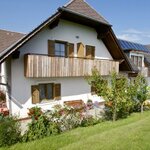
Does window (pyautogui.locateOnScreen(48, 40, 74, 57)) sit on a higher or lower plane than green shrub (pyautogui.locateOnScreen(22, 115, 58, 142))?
higher

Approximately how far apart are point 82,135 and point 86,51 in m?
10.3

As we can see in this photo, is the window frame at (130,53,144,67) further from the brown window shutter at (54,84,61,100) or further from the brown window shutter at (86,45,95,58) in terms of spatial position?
the brown window shutter at (54,84,61,100)

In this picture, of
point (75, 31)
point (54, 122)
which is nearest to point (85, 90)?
point (75, 31)

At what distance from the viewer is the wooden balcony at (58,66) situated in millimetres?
13492

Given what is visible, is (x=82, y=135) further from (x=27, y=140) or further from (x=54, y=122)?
(x=27, y=140)

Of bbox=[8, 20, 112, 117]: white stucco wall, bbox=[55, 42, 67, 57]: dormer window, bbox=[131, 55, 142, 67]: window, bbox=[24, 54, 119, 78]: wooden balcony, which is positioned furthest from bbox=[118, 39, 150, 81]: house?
bbox=[55, 42, 67, 57]: dormer window

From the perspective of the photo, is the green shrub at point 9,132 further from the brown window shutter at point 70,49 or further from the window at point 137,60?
the window at point 137,60

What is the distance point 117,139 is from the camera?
328 inches

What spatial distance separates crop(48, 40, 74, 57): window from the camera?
51.4 ft

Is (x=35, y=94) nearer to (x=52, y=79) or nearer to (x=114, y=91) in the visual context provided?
(x=52, y=79)

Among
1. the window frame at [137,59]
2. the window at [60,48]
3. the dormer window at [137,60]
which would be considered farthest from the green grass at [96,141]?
the dormer window at [137,60]

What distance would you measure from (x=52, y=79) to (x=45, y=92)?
104 centimetres

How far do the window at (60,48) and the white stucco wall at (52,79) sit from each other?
303mm

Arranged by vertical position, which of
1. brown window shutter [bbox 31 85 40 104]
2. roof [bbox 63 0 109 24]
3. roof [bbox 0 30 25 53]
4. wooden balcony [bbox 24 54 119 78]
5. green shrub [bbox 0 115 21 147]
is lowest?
green shrub [bbox 0 115 21 147]
